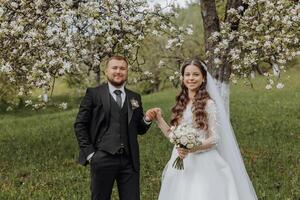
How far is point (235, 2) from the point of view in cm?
1228

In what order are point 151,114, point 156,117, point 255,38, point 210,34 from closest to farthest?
point 151,114 < point 156,117 < point 255,38 < point 210,34

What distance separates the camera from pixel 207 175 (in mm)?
→ 7730

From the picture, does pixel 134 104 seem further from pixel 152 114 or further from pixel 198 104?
pixel 198 104

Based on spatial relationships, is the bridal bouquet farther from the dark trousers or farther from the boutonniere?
the dark trousers

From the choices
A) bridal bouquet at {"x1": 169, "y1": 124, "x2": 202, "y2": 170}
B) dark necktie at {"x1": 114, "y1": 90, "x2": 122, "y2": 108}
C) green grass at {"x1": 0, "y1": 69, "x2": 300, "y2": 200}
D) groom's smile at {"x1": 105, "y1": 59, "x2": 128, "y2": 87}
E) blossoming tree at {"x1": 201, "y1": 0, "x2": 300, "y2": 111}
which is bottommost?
green grass at {"x1": 0, "y1": 69, "x2": 300, "y2": 200}

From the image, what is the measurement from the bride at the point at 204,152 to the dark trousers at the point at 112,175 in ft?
2.49

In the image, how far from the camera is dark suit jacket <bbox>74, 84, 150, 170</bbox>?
7.27 metres

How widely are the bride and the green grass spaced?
109 inches

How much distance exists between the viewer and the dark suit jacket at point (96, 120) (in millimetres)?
7266

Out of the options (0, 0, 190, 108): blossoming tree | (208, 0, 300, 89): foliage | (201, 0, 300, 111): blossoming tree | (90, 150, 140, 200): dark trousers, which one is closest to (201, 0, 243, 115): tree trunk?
(201, 0, 300, 111): blossoming tree

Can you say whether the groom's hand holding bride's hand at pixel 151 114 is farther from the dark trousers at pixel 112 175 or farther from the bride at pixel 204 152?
the dark trousers at pixel 112 175

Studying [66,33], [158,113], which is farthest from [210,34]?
[158,113]

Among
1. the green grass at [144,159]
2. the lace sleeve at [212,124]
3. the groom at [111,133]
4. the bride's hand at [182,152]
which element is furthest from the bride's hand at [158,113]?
the green grass at [144,159]

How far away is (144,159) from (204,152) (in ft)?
23.9
